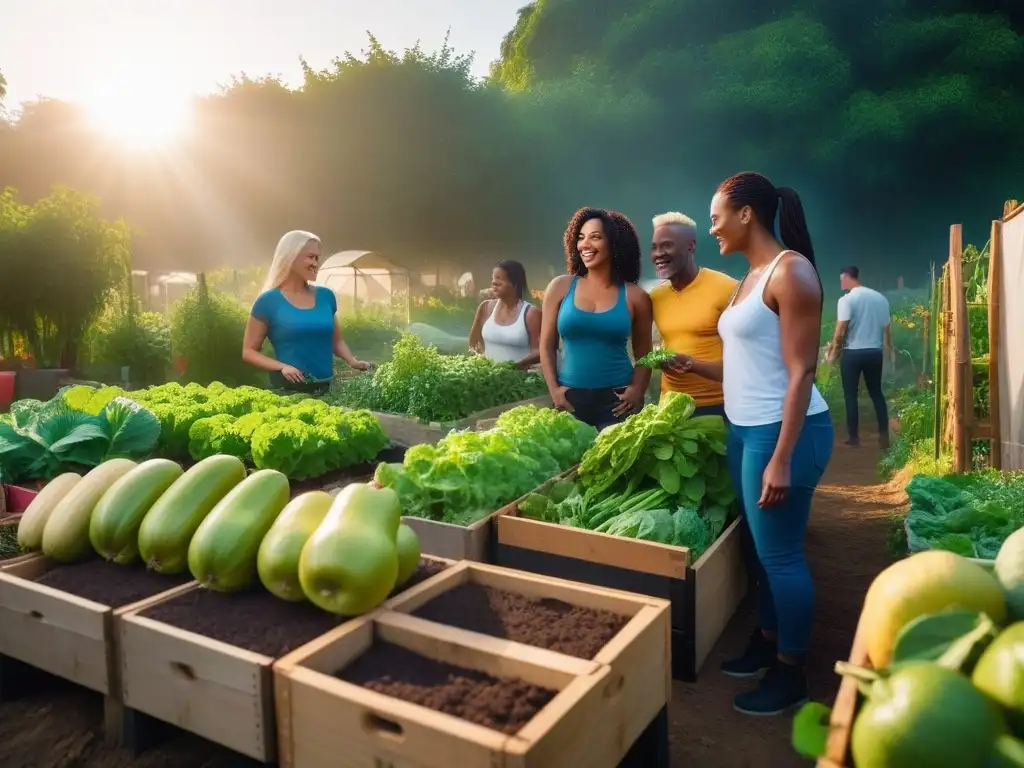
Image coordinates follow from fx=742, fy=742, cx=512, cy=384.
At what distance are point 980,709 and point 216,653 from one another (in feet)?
5.93

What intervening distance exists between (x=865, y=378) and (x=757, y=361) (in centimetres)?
785

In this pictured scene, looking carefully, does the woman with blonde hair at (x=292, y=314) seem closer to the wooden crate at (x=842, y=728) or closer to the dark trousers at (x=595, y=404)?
the dark trousers at (x=595, y=404)

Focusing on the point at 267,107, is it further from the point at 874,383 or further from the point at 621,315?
the point at 621,315

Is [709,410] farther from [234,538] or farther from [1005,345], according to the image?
[1005,345]

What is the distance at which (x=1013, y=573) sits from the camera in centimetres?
137

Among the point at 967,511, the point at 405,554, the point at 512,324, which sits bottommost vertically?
the point at 967,511

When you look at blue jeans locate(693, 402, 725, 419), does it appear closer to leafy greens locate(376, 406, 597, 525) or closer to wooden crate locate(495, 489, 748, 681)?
wooden crate locate(495, 489, 748, 681)

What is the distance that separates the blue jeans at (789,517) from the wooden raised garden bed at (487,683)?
76 cm

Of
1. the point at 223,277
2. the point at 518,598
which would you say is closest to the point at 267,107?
the point at 223,277

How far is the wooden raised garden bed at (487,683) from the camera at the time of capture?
66.4 inches

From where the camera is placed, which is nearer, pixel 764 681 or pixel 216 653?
pixel 216 653

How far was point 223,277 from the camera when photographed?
90.6 feet

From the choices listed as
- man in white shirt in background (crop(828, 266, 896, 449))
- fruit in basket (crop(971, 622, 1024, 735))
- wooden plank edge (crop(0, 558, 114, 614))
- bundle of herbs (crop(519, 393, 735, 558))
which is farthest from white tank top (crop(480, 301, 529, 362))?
man in white shirt in background (crop(828, 266, 896, 449))

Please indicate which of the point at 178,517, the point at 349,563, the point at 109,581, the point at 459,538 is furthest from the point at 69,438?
the point at 349,563
